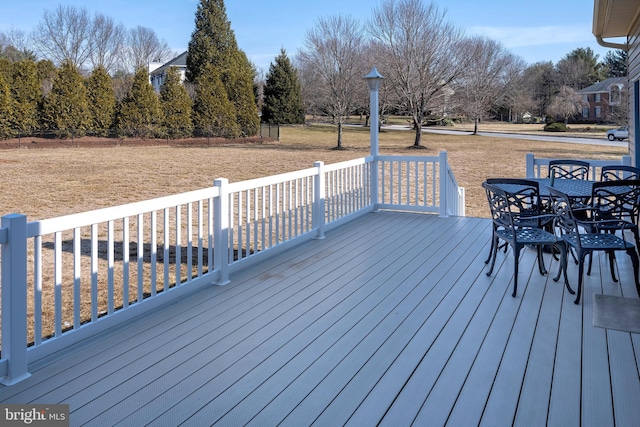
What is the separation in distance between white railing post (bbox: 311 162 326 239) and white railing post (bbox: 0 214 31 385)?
11.2 ft

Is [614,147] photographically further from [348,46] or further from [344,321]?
[344,321]

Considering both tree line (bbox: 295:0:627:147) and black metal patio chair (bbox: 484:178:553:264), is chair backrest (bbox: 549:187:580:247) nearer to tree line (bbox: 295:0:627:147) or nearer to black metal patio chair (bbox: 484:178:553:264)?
black metal patio chair (bbox: 484:178:553:264)

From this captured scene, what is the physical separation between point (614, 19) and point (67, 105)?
73.1 ft

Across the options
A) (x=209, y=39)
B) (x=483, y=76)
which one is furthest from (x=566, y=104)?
(x=209, y=39)

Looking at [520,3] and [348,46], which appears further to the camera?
[520,3]

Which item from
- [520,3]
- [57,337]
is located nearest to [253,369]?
[57,337]

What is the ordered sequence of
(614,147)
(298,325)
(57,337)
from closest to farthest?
(57,337), (298,325), (614,147)

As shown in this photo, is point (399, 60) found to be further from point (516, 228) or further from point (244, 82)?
point (516, 228)

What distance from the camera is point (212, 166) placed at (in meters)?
16.4

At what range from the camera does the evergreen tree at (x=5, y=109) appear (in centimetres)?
2130

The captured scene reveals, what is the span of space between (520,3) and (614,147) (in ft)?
61.4

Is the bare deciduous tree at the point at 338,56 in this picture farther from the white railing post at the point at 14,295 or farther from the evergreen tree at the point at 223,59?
the white railing post at the point at 14,295

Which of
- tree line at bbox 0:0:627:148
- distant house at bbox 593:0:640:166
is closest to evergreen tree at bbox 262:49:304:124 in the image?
tree line at bbox 0:0:627:148

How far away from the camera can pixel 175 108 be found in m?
25.1
